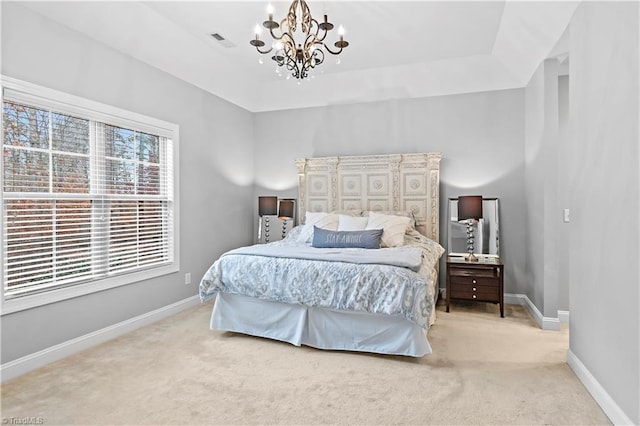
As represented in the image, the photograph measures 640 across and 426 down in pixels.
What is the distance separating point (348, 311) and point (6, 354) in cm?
243

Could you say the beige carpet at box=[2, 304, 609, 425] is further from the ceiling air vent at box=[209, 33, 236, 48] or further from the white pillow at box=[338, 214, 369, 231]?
the ceiling air vent at box=[209, 33, 236, 48]

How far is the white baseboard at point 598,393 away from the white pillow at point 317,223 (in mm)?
2600

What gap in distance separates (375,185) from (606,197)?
9.60 ft

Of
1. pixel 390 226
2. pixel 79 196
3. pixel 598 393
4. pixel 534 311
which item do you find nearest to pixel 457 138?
pixel 390 226

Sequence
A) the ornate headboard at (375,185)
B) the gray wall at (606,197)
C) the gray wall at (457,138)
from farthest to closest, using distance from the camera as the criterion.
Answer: the ornate headboard at (375,185) → the gray wall at (457,138) → the gray wall at (606,197)

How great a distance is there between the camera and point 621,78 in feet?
6.57

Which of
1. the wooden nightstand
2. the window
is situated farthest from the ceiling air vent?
the wooden nightstand

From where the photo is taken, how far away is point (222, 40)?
389cm

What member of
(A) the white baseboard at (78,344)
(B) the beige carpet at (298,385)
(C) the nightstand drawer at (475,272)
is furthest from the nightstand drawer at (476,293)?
(A) the white baseboard at (78,344)

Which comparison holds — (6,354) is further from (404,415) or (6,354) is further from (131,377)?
(404,415)

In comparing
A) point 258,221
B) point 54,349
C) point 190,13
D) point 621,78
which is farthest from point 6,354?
point 621,78

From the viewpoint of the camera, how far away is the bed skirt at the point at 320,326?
2828 millimetres

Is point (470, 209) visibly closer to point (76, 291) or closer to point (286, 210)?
point (286, 210)

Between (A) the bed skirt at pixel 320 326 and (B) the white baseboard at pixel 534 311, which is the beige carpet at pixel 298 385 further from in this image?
(B) the white baseboard at pixel 534 311
